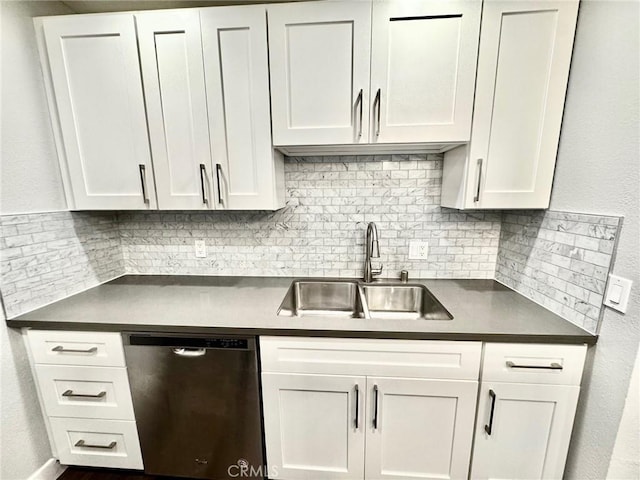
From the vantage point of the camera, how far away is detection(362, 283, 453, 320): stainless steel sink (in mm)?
1596

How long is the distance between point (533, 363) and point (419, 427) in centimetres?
55

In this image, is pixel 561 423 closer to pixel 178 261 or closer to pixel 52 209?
pixel 178 261

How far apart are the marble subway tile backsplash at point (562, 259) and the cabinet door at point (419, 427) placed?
0.54m

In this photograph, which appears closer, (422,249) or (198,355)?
(198,355)

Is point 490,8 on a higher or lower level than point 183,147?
higher

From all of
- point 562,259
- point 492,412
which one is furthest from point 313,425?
point 562,259

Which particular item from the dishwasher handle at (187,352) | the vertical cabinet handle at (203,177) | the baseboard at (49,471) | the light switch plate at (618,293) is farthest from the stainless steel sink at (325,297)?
the baseboard at (49,471)

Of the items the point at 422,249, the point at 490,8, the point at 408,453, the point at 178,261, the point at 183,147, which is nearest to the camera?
the point at 490,8

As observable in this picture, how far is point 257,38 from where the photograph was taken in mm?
1208

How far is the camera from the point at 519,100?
3.85 feet

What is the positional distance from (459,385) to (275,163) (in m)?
1.33

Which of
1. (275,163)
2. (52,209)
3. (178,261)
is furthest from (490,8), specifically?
(52,209)

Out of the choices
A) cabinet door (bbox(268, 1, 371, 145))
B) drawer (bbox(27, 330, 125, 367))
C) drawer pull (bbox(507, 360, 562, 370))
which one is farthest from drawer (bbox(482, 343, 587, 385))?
drawer (bbox(27, 330, 125, 367))

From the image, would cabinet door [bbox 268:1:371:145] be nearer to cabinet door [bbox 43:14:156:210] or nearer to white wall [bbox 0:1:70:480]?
cabinet door [bbox 43:14:156:210]
